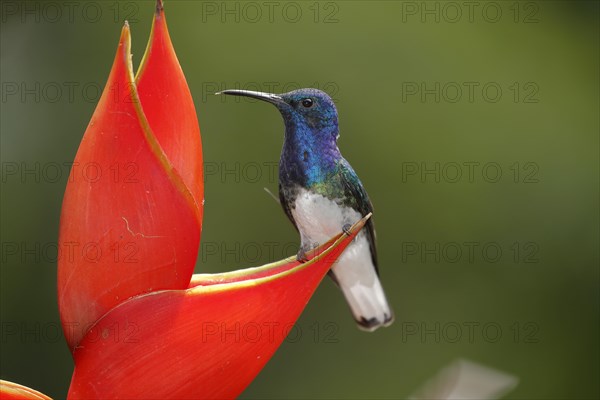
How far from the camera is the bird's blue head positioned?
3.42ft

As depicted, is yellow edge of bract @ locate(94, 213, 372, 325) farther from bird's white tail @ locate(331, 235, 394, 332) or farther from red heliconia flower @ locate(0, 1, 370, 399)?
bird's white tail @ locate(331, 235, 394, 332)

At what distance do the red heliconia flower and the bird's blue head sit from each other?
24cm

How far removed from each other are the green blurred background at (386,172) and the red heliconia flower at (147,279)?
168cm

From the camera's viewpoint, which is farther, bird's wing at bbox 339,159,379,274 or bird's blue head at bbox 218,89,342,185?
bird's wing at bbox 339,159,379,274

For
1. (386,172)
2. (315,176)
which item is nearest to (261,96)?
(315,176)

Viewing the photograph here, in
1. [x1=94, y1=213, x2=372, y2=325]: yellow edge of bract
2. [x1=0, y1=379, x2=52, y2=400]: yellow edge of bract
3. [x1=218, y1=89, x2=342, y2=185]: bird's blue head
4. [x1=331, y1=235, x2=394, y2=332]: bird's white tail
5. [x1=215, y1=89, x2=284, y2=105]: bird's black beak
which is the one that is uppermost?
[x1=215, y1=89, x2=284, y2=105]: bird's black beak

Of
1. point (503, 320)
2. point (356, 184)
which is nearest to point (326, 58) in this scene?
Answer: point (503, 320)

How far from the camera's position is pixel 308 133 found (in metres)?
1.07

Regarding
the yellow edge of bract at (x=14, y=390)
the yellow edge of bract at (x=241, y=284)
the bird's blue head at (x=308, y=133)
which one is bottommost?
the yellow edge of bract at (x=14, y=390)

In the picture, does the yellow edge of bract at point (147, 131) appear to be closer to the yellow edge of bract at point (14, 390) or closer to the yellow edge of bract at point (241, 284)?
the yellow edge of bract at point (241, 284)

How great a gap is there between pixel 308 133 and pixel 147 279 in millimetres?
381

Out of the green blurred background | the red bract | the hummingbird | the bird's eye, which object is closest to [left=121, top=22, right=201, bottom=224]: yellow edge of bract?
the red bract

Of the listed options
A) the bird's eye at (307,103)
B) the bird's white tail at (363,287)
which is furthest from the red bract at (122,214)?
the bird's white tail at (363,287)

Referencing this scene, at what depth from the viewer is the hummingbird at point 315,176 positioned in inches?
41.3
